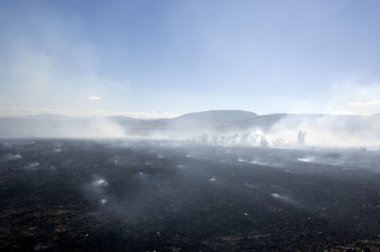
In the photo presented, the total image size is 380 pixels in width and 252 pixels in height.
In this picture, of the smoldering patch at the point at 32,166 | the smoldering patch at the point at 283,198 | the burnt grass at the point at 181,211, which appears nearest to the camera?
the burnt grass at the point at 181,211

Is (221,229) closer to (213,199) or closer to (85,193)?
A: (213,199)

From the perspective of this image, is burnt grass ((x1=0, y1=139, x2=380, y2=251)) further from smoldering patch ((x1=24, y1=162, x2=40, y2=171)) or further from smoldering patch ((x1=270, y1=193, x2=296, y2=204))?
smoldering patch ((x1=24, y1=162, x2=40, y2=171))

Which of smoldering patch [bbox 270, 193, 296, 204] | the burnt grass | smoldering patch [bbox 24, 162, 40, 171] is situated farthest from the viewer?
smoldering patch [bbox 24, 162, 40, 171]

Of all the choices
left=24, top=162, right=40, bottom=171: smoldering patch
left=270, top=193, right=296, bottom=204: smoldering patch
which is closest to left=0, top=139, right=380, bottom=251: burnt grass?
left=270, top=193, right=296, bottom=204: smoldering patch

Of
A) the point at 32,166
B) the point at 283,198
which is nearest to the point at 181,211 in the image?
the point at 283,198

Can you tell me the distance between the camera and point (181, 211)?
26125 mm

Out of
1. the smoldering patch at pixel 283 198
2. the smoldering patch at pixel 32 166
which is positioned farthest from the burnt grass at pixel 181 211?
the smoldering patch at pixel 32 166

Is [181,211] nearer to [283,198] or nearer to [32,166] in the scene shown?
[283,198]

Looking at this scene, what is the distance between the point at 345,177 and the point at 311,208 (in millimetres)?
23357

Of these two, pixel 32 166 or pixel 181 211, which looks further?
pixel 32 166

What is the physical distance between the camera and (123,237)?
19453mm

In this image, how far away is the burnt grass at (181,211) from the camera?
61.8 feet

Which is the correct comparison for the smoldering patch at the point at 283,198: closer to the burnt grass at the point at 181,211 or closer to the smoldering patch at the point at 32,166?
the burnt grass at the point at 181,211

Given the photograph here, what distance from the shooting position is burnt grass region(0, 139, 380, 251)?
741 inches
